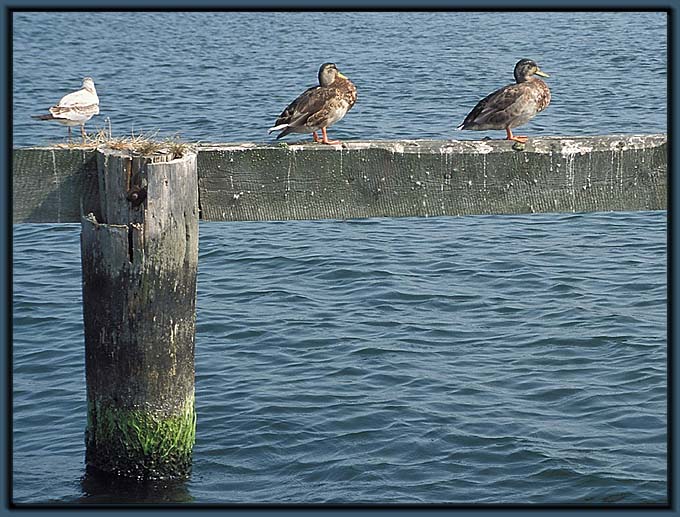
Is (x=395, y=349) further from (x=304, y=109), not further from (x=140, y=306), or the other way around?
(x=140, y=306)

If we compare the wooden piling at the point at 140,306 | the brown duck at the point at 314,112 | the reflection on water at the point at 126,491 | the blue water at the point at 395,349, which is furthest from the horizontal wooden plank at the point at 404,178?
the blue water at the point at 395,349

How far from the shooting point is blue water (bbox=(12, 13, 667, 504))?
729 centimetres

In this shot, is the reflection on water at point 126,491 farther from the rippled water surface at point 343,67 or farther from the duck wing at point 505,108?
the rippled water surface at point 343,67

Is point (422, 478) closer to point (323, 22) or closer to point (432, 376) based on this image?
point (432, 376)

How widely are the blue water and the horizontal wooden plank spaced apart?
1.70 metres

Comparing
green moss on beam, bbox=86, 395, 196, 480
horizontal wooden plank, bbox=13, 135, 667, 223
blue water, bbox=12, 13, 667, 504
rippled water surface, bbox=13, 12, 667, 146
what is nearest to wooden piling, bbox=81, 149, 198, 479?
green moss on beam, bbox=86, 395, 196, 480

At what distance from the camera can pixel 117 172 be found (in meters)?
6.23

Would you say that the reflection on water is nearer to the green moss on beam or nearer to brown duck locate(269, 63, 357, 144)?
the green moss on beam

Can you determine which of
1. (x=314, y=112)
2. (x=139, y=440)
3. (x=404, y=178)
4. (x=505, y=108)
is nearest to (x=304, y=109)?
(x=314, y=112)

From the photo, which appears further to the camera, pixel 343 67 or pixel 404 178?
pixel 343 67

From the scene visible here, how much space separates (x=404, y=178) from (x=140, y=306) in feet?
5.16

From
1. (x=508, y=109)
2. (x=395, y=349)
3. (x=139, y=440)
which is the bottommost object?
(x=139, y=440)

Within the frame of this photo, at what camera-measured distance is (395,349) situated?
9.53m

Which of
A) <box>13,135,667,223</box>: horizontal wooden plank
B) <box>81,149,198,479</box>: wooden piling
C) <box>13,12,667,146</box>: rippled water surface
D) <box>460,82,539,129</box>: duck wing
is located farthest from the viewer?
<box>13,12,667,146</box>: rippled water surface
